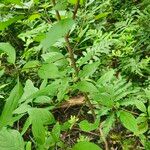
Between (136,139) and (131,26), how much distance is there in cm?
121

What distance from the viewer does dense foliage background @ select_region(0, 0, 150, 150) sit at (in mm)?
1096

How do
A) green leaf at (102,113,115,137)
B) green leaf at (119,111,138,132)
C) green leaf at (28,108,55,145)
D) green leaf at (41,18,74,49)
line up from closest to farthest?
green leaf at (41,18,74,49), green leaf at (28,108,55,145), green leaf at (119,111,138,132), green leaf at (102,113,115,137)

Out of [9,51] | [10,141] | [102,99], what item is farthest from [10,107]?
[102,99]

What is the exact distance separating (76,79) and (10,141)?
0.32 m

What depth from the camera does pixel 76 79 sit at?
1292 mm

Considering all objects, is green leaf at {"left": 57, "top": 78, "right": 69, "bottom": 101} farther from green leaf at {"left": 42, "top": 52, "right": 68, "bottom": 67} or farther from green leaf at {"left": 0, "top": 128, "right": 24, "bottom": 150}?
green leaf at {"left": 0, "top": 128, "right": 24, "bottom": 150}

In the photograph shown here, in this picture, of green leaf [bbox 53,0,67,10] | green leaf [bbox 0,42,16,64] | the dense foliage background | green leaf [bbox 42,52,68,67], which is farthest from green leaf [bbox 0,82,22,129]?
green leaf [bbox 42,52,68,67]

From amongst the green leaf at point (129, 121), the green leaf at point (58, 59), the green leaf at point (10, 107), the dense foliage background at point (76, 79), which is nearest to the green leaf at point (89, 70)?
the dense foliage background at point (76, 79)

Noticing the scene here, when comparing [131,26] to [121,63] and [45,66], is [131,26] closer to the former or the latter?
[121,63]

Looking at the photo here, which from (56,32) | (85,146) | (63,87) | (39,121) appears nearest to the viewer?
(56,32)

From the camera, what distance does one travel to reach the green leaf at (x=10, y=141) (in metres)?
1.21

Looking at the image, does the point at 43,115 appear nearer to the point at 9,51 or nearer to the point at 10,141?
the point at 10,141

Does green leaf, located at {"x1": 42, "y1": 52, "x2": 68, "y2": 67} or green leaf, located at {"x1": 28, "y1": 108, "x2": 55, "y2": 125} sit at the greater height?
green leaf, located at {"x1": 42, "y1": 52, "x2": 68, "y2": 67}

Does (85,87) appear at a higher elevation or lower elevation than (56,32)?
lower
